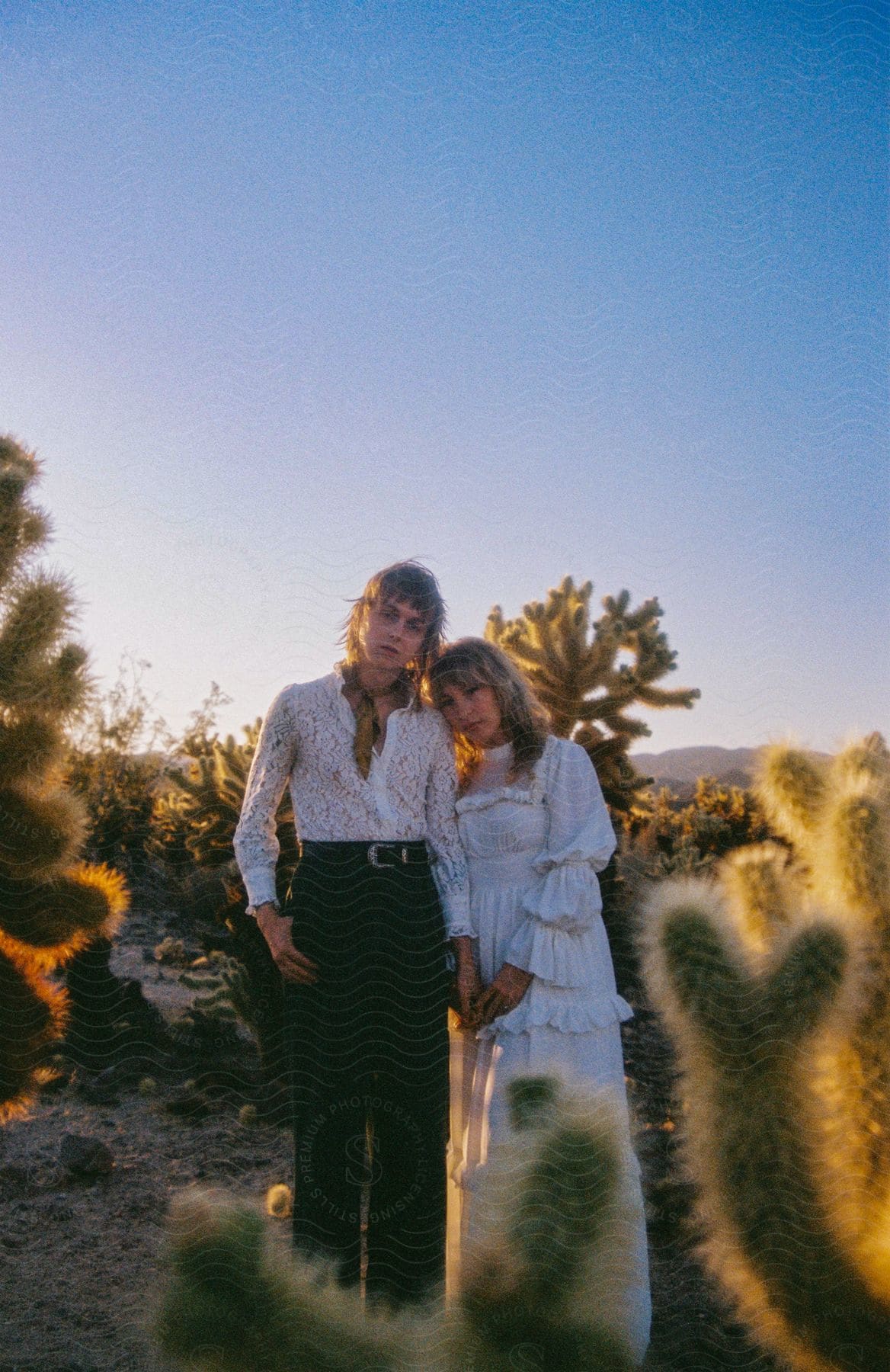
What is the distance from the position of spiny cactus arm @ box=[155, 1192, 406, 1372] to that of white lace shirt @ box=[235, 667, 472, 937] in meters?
0.78

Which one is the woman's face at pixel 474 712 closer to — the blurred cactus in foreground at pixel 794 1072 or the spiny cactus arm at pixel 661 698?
the blurred cactus in foreground at pixel 794 1072

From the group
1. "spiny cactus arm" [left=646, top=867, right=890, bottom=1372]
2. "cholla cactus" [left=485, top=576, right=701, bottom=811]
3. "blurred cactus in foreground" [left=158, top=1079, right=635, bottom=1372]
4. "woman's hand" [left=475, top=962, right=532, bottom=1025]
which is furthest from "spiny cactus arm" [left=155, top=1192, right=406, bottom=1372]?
"cholla cactus" [left=485, top=576, right=701, bottom=811]

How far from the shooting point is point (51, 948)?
197 cm

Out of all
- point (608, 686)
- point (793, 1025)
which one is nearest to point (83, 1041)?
point (608, 686)

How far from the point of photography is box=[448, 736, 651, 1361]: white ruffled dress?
1.61m

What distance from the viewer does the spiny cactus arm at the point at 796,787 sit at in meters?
1.45

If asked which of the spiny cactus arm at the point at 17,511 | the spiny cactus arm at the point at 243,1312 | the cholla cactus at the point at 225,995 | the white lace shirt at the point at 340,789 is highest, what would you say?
the spiny cactus arm at the point at 17,511

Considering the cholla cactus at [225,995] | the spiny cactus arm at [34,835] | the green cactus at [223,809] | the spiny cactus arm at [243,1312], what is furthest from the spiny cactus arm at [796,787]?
the cholla cactus at [225,995]

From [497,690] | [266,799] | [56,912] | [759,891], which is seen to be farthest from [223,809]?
[759,891]

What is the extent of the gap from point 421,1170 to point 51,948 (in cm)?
95

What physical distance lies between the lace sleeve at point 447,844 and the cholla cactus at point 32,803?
83 centimetres

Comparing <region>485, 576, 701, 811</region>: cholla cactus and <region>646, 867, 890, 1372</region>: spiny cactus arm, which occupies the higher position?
<region>485, 576, 701, 811</region>: cholla cactus

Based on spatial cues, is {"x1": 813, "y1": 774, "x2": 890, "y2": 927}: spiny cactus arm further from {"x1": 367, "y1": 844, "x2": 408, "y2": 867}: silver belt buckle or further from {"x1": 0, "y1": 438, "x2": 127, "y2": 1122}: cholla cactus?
{"x1": 0, "y1": 438, "x2": 127, "y2": 1122}: cholla cactus

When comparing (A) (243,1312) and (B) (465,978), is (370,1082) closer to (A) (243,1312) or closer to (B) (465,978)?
(B) (465,978)
